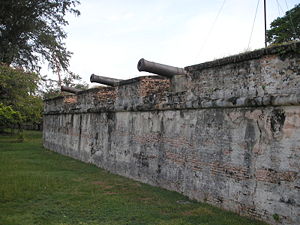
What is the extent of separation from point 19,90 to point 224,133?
38.1ft

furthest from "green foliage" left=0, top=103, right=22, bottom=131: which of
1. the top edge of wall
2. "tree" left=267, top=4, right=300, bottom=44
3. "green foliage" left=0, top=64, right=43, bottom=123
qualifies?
"tree" left=267, top=4, right=300, bottom=44

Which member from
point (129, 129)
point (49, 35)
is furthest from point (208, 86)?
point (49, 35)

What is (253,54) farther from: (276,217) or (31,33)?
(31,33)

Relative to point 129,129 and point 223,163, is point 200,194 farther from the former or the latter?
point 129,129

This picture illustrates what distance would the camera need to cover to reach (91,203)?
18.6 ft

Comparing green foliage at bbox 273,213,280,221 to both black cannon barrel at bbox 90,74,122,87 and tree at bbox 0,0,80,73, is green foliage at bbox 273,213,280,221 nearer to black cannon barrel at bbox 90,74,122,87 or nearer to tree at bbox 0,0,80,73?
black cannon barrel at bbox 90,74,122,87

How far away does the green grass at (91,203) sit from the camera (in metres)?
4.74

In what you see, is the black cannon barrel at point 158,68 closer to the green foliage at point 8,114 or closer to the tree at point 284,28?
the green foliage at point 8,114

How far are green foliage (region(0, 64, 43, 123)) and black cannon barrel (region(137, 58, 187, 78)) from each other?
833 centimetres

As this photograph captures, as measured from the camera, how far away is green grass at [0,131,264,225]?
4.74 m

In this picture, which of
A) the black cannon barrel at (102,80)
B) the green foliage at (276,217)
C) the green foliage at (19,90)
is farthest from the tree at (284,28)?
the green foliage at (276,217)

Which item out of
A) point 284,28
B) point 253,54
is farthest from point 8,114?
point 284,28

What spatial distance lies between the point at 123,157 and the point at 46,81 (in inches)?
629

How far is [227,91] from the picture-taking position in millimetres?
5375
